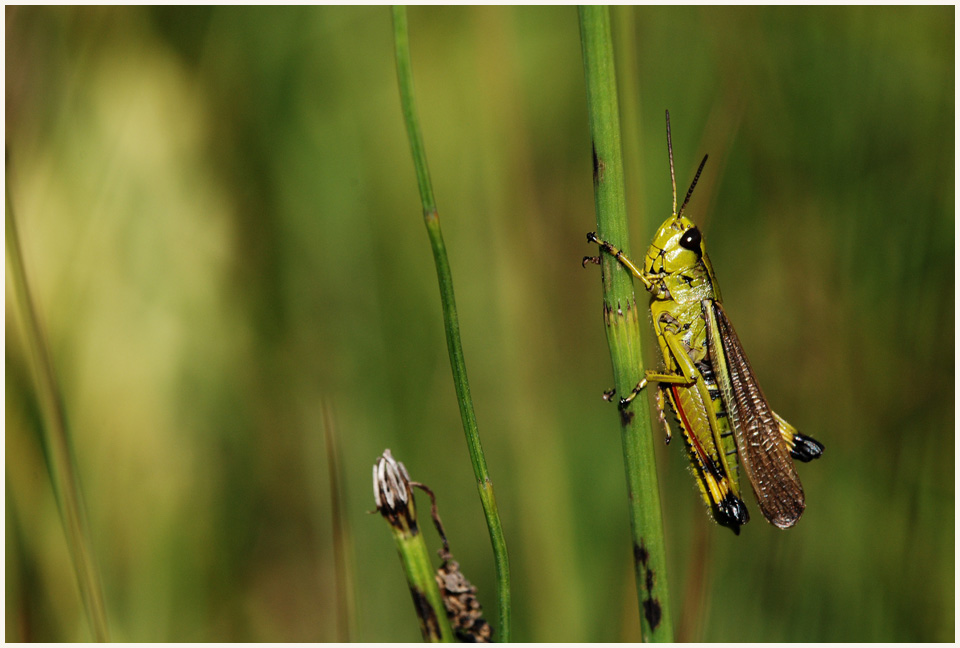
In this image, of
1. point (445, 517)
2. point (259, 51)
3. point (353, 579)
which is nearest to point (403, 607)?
point (445, 517)

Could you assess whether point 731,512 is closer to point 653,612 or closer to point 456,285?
point 653,612

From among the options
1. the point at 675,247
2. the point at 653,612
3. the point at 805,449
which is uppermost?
the point at 675,247

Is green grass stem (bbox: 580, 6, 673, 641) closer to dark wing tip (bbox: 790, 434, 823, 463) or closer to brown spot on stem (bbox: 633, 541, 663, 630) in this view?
brown spot on stem (bbox: 633, 541, 663, 630)

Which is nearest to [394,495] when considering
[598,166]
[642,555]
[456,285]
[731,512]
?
[642,555]

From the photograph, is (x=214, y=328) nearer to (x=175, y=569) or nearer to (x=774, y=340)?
(x=175, y=569)

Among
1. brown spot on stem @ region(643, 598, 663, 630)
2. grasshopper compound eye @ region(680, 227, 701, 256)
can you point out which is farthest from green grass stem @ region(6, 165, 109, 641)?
grasshopper compound eye @ region(680, 227, 701, 256)

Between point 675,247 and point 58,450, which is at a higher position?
point 675,247
